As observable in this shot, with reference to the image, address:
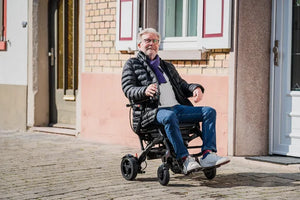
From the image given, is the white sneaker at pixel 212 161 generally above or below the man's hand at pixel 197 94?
below

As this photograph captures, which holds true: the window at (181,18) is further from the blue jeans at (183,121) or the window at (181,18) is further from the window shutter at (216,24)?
the blue jeans at (183,121)

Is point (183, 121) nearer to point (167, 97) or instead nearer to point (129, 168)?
point (167, 97)

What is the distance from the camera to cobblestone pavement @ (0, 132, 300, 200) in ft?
19.4

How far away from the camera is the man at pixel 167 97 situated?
6254 mm

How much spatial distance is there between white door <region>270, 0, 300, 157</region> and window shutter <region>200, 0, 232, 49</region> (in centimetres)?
58

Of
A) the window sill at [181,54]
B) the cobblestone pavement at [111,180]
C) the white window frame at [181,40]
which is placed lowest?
the cobblestone pavement at [111,180]

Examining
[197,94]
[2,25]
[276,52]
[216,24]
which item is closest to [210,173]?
[197,94]

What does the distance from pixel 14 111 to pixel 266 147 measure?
18.2ft

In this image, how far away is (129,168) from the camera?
6.61 meters

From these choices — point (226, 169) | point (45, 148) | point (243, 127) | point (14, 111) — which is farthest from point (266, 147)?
point (14, 111)

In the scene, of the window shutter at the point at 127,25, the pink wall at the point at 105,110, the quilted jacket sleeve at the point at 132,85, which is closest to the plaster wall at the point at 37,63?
the pink wall at the point at 105,110

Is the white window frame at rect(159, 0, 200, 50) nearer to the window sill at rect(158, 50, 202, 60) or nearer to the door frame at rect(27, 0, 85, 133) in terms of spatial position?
the window sill at rect(158, 50, 202, 60)

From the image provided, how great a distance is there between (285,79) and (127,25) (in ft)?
8.50

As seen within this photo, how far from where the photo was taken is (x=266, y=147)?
826 cm
